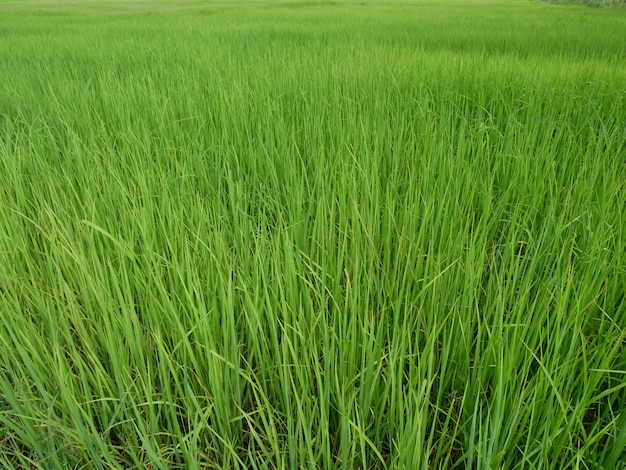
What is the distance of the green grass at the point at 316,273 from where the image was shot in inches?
19.3

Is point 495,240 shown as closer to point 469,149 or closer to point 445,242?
point 445,242

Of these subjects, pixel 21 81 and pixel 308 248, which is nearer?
pixel 308 248

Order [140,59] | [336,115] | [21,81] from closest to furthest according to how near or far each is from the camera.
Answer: [336,115]
[21,81]
[140,59]

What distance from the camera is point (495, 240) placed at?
0.92 meters

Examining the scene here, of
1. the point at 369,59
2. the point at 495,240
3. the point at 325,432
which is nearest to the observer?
the point at 325,432

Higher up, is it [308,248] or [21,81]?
[21,81]

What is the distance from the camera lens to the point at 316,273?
607 millimetres

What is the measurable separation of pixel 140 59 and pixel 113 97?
4.06 ft

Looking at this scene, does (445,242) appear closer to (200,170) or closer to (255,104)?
(200,170)

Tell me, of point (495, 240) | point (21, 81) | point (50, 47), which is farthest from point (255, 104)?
point (50, 47)

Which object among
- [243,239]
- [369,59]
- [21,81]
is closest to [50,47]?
[21,81]

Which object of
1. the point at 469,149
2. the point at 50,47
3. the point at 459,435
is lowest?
the point at 459,435

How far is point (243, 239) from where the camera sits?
2.64 feet

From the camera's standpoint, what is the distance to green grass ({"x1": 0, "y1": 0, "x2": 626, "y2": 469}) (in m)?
0.49
